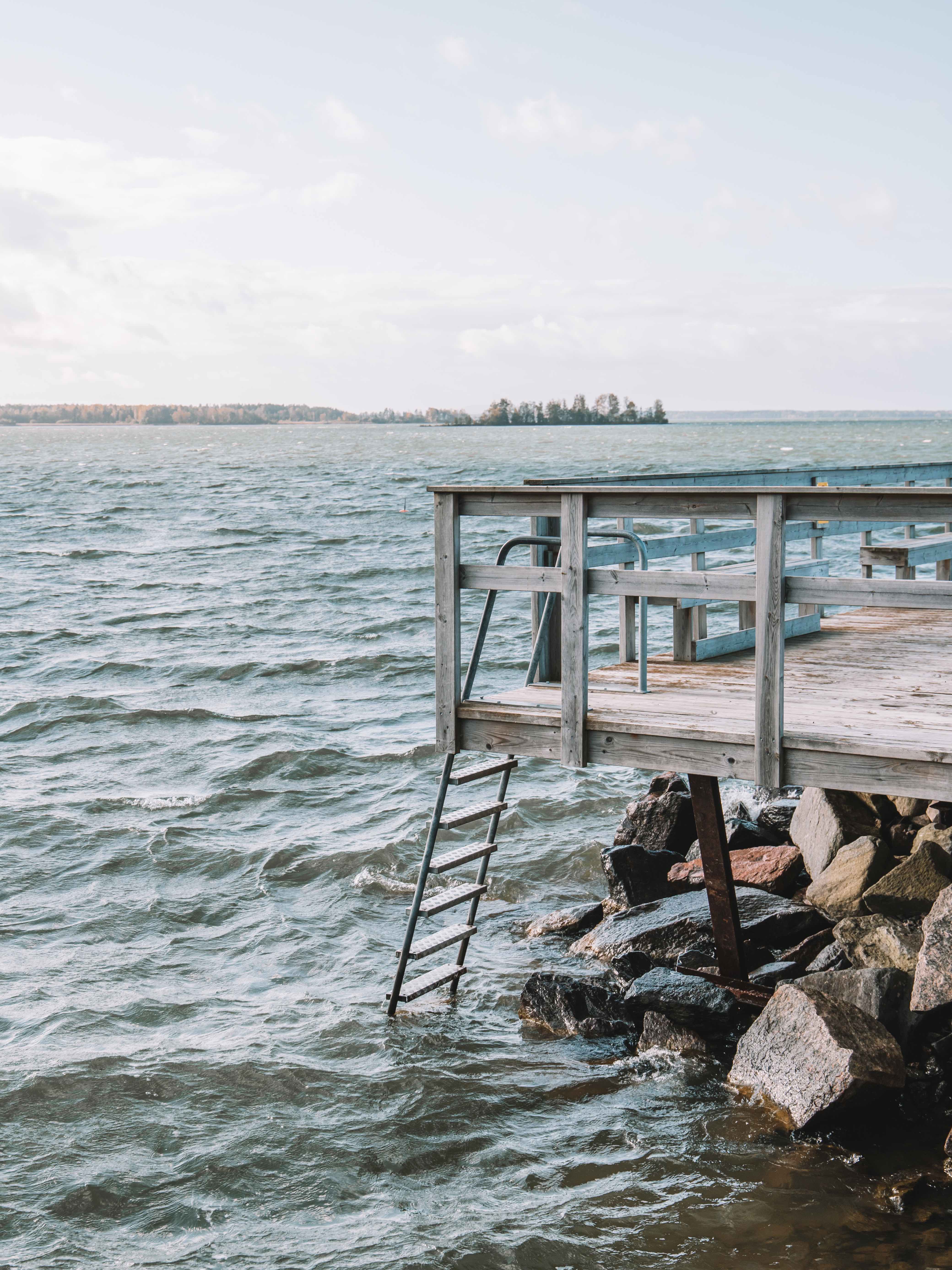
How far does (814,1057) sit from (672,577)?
255 centimetres

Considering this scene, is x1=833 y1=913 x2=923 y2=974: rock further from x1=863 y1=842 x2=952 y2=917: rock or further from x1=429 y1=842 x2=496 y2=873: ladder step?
x1=429 y1=842 x2=496 y2=873: ladder step

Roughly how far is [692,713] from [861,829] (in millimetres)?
2816

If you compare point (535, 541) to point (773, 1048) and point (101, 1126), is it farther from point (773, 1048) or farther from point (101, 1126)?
point (101, 1126)

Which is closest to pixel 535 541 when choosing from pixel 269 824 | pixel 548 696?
pixel 548 696

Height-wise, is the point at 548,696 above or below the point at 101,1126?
above

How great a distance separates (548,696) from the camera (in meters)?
7.41

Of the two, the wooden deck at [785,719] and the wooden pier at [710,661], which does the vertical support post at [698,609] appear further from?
the wooden deck at [785,719]

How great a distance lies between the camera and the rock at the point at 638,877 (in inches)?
371

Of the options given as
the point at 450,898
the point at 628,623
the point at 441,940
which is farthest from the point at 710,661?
the point at 441,940

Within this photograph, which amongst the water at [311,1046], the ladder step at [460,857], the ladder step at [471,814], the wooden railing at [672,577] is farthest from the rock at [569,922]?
the wooden railing at [672,577]

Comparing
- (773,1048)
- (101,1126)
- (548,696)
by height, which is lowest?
(101,1126)

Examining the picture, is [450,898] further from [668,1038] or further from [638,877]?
[638,877]

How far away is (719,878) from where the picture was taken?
25.7ft

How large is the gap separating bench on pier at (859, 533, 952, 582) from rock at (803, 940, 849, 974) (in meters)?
2.53
